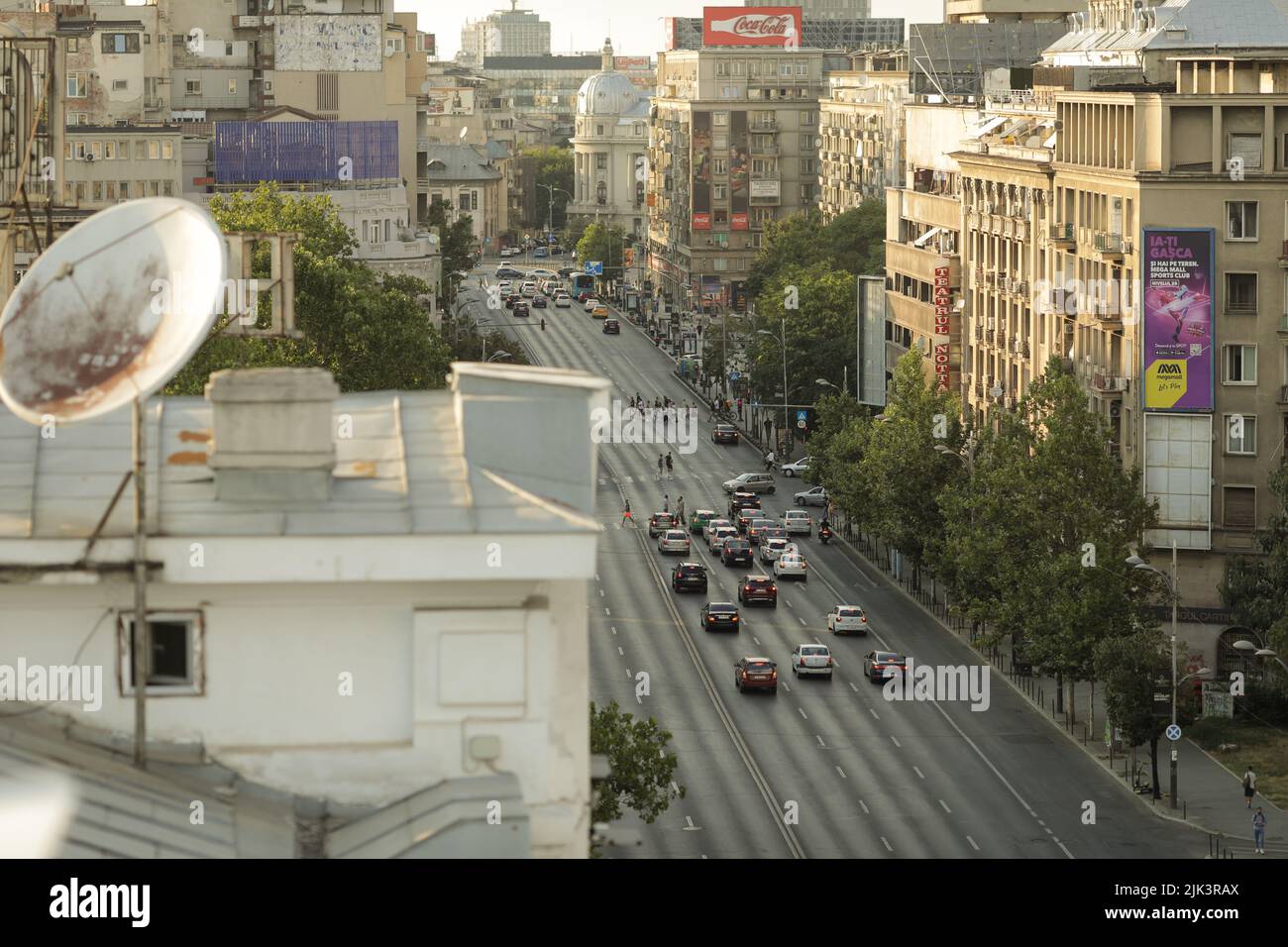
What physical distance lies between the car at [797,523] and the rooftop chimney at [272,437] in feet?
318

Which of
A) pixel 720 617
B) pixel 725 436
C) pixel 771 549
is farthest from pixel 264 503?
pixel 725 436

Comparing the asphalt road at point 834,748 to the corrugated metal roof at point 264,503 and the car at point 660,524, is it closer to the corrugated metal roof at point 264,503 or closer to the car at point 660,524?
the car at point 660,524

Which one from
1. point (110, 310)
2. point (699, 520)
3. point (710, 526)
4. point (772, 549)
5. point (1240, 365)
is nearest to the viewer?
point (110, 310)

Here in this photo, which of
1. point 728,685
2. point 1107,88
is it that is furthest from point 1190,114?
point 728,685

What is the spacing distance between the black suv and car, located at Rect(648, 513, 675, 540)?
7.44m

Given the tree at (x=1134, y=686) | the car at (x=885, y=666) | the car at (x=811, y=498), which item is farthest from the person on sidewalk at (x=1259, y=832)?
the car at (x=811, y=498)

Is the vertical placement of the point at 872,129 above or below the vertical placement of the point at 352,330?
above

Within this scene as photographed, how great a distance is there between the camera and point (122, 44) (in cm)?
16262

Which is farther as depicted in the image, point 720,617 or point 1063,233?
point 1063,233

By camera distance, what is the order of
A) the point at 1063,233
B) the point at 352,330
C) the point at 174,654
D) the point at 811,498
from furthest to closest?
the point at 811,498
the point at 1063,233
the point at 352,330
the point at 174,654

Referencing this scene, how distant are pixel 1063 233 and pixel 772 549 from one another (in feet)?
65.0

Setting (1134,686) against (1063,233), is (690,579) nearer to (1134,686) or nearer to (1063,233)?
(1063,233)

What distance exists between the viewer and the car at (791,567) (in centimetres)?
10512

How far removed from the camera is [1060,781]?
69875 millimetres
